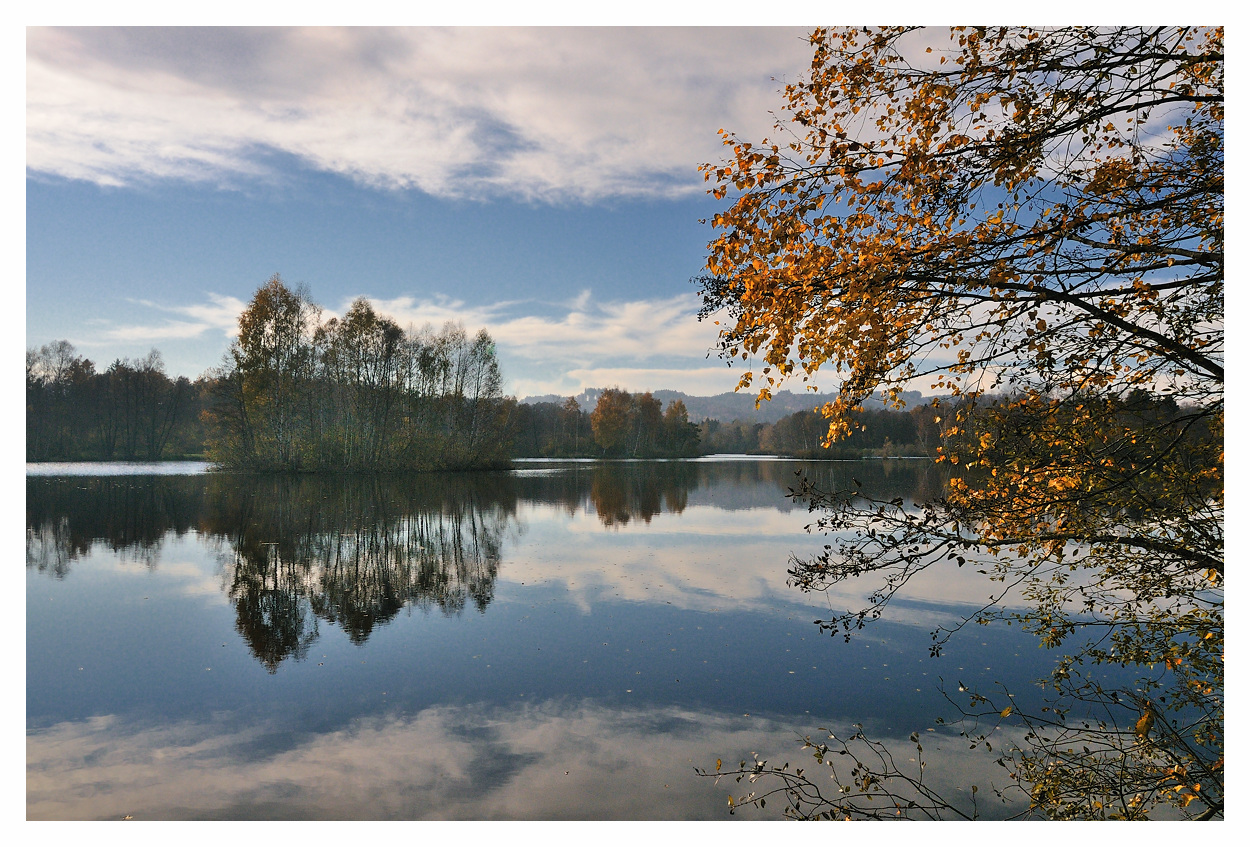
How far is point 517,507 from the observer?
80.1 feet

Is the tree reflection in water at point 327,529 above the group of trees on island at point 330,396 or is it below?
below

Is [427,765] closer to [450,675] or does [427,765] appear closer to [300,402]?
[450,675]

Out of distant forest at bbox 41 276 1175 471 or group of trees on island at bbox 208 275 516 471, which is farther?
distant forest at bbox 41 276 1175 471

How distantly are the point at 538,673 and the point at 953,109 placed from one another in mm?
6789

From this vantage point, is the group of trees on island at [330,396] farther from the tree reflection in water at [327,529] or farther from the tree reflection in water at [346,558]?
the tree reflection in water at [346,558]

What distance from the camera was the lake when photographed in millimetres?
5148

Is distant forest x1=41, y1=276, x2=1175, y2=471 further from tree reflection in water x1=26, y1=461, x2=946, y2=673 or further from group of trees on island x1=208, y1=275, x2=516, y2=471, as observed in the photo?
tree reflection in water x1=26, y1=461, x2=946, y2=673

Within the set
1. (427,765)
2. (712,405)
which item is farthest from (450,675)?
(712,405)

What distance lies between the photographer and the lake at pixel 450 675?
203 inches

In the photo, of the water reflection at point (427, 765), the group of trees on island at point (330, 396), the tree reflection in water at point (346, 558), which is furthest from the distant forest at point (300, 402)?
the water reflection at point (427, 765)

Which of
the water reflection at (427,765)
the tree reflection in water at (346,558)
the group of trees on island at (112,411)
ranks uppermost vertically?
the group of trees on island at (112,411)

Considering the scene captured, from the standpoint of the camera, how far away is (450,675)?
24.2 feet

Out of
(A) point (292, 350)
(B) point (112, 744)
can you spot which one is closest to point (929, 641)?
(B) point (112, 744)

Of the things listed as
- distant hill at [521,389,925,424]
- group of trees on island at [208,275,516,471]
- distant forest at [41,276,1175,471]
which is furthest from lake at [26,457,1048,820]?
distant hill at [521,389,925,424]
